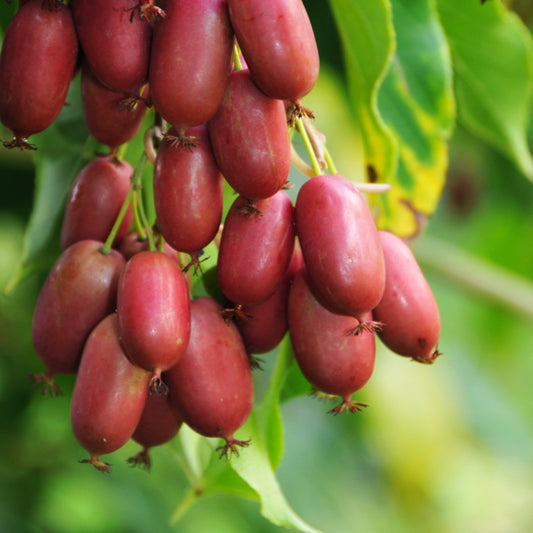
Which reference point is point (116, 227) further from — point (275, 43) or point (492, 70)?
point (492, 70)

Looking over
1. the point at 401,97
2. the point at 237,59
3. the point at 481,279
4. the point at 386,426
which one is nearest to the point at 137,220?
the point at 237,59

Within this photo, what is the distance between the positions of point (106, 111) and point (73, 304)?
0.74ft

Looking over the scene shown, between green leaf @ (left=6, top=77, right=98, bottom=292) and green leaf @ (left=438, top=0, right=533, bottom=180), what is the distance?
64 cm

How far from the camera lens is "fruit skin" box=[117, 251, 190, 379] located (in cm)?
84

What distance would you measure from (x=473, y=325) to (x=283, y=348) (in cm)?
253

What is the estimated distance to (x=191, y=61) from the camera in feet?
2.64

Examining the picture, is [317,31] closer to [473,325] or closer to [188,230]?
[188,230]

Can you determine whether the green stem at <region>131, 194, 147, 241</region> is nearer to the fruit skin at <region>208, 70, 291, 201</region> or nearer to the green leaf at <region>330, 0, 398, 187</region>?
the fruit skin at <region>208, 70, 291, 201</region>

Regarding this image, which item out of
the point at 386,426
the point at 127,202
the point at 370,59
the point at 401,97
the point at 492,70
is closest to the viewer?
the point at 127,202

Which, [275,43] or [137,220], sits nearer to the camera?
[275,43]

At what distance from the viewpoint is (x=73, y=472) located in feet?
7.11

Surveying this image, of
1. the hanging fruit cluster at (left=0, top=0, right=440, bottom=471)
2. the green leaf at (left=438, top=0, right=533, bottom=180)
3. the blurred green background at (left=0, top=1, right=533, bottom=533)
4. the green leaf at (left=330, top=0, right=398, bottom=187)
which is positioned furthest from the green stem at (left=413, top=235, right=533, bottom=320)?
the hanging fruit cluster at (left=0, top=0, right=440, bottom=471)

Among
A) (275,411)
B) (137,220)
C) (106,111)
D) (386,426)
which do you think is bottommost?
(386,426)

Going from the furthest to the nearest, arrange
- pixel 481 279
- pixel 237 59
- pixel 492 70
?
1. pixel 481 279
2. pixel 492 70
3. pixel 237 59
